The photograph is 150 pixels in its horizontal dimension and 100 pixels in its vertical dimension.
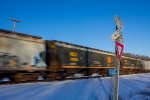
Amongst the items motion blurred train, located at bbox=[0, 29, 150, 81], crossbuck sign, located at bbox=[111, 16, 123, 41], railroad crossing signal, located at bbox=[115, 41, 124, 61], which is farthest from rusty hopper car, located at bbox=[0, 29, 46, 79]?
railroad crossing signal, located at bbox=[115, 41, 124, 61]

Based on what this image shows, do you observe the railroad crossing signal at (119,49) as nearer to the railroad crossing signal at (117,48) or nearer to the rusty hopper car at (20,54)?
the railroad crossing signal at (117,48)

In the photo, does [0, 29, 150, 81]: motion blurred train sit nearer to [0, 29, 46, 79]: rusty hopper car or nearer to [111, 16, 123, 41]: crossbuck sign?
[0, 29, 46, 79]: rusty hopper car

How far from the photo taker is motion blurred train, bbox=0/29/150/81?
16.5 metres

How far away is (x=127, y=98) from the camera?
38.1 feet

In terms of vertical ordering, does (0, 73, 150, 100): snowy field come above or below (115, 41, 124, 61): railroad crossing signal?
below

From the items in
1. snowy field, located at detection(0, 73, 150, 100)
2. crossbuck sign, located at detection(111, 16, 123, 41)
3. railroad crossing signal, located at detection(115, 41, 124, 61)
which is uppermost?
crossbuck sign, located at detection(111, 16, 123, 41)

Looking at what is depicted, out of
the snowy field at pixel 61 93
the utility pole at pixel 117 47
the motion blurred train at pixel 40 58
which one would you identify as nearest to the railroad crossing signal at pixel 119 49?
the utility pole at pixel 117 47

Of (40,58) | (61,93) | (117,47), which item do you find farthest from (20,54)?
(117,47)

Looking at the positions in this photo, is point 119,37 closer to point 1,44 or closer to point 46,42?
point 1,44

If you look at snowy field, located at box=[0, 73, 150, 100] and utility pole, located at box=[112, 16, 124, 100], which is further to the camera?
snowy field, located at box=[0, 73, 150, 100]

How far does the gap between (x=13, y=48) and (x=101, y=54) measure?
677 inches

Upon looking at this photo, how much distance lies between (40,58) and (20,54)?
260 centimetres

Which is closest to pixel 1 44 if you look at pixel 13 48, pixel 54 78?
pixel 13 48

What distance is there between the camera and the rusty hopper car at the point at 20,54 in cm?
1611
